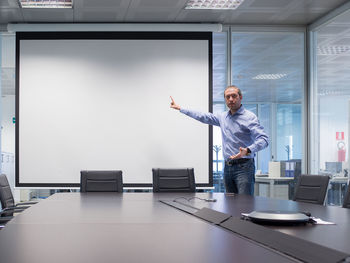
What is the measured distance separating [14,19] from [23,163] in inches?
82.7

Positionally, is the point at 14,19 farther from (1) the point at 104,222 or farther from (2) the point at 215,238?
(2) the point at 215,238

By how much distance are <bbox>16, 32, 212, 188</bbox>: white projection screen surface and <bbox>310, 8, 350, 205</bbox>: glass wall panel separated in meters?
1.70

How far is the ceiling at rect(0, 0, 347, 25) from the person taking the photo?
5.64m

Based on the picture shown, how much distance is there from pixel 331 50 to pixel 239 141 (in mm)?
2496

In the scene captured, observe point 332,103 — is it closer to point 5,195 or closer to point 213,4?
point 213,4

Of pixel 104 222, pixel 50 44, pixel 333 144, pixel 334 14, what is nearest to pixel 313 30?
pixel 334 14

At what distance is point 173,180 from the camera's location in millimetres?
4641

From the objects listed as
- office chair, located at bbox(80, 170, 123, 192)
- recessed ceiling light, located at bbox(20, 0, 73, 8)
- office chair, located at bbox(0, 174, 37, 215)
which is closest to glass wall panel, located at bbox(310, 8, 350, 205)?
office chair, located at bbox(80, 170, 123, 192)

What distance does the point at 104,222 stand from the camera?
228cm

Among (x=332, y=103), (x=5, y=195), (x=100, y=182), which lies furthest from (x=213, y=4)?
(x=5, y=195)

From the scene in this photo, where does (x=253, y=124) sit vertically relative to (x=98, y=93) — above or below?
below

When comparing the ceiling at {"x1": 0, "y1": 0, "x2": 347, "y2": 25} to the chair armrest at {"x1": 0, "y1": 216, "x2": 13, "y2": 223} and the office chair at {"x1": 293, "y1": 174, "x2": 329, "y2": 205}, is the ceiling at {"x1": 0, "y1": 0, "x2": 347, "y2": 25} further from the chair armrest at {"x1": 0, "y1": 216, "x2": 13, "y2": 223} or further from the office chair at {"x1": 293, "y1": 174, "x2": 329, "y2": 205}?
the chair armrest at {"x1": 0, "y1": 216, "x2": 13, "y2": 223}

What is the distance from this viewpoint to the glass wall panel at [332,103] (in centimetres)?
573

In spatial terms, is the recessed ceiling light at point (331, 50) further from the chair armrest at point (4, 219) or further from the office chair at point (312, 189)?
the chair armrest at point (4, 219)
